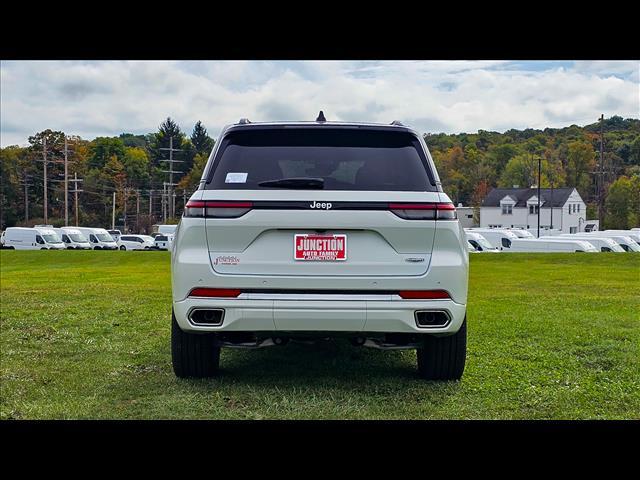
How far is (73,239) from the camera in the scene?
49.4 meters

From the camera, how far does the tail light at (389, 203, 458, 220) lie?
451 centimetres

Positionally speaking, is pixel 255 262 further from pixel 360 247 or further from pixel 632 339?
pixel 632 339

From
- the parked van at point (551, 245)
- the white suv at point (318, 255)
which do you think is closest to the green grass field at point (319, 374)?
the white suv at point (318, 255)

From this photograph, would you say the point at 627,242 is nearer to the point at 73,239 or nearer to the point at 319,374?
the point at 73,239

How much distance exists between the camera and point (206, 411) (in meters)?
4.56

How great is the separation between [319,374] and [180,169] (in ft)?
278

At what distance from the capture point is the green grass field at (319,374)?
4.71 m

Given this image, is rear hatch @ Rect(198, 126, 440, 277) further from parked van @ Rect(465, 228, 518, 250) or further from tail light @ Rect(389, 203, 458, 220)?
parked van @ Rect(465, 228, 518, 250)

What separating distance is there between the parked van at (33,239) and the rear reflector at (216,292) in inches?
1778

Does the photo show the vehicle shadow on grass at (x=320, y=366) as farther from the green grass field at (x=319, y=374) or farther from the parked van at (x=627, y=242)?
the parked van at (x=627, y=242)

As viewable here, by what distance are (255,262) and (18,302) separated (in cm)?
837
